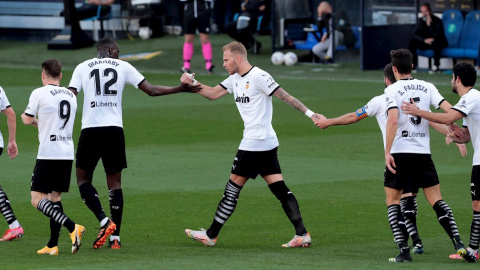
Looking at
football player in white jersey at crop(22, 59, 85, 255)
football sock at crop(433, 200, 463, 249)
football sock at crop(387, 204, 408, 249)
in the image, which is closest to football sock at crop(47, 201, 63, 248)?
football player in white jersey at crop(22, 59, 85, 255)

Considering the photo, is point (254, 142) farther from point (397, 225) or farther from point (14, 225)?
point (14, 225)

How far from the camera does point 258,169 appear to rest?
10.2m

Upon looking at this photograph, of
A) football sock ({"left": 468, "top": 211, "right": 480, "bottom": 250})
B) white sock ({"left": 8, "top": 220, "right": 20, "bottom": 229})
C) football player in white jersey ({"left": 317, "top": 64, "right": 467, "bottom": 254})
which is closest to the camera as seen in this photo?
football sock ({"left": 468, "top": 211, "right": 480, "bottom": 250})

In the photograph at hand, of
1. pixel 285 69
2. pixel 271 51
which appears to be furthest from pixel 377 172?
pixel 271 51

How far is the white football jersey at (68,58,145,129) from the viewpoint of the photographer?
392 inches

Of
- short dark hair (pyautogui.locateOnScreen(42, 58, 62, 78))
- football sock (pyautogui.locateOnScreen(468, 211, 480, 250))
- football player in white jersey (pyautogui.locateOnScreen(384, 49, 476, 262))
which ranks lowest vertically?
football sock (pyautogui.locateOnScreen(468, 211, 480, 250))

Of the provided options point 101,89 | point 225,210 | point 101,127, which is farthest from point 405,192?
point 101,89

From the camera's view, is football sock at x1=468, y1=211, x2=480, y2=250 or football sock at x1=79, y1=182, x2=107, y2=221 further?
football sock at x1=79, y1=182, x2=107, y2=221

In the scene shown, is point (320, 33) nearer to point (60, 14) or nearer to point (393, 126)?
point (60, 14)

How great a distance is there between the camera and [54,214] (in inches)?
375

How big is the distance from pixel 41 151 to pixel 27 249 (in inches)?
39.3

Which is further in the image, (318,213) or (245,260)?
(318,213)

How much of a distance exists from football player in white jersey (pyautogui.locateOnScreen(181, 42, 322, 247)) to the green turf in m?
0.22

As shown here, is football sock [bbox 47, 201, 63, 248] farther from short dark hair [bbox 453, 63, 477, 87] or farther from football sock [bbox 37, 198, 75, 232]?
short dark hair [bbox 453, 63, 477, 87]
